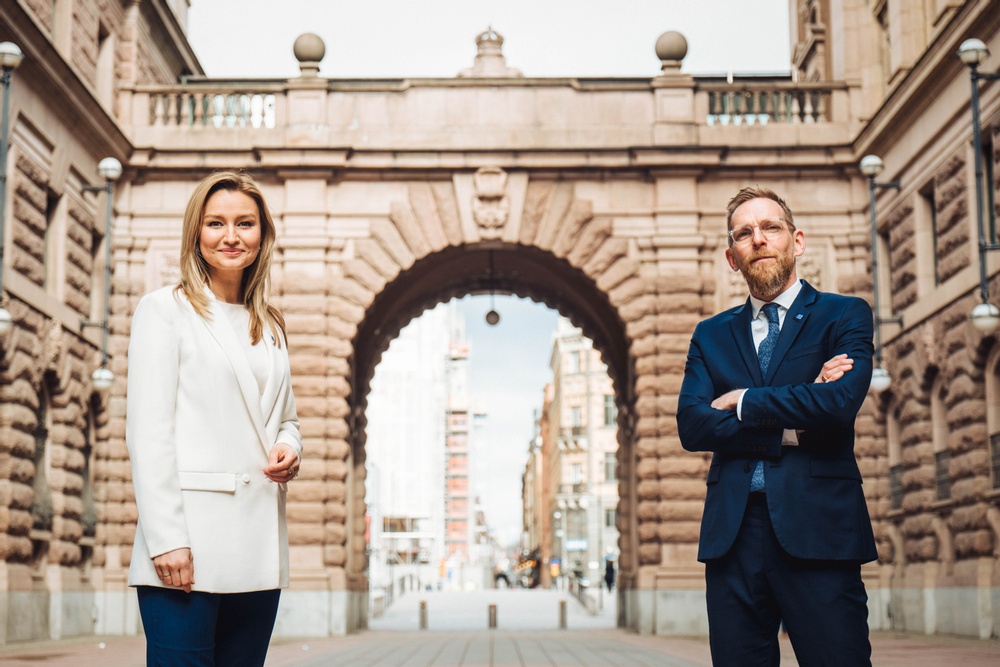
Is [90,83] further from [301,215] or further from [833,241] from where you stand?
[833,241]

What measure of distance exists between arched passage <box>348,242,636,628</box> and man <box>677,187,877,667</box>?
20782 mm

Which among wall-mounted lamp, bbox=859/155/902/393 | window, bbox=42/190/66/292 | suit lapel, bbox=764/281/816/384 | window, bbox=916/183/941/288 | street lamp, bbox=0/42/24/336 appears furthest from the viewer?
window, bbox=42/190/66/292

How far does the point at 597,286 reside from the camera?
23.4 metres

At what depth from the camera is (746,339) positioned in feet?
14.3

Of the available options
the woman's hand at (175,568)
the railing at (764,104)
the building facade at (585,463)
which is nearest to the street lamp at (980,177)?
the railing at (764,104)

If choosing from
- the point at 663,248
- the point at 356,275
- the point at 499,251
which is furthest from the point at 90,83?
the point at 663,248

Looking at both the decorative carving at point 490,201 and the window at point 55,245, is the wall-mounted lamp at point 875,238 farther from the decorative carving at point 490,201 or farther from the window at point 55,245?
the window at point 55,245

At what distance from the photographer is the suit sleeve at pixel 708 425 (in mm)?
4078

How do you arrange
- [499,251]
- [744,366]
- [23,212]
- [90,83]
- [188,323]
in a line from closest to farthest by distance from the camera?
[188,323] → [744,366] → [23,212] → [90,83] → [499,251]

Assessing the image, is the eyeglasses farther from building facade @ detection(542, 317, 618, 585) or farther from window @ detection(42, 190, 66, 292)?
building facade @ detection(542, 317, 618, 585)

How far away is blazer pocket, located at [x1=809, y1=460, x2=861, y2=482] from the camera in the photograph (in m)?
4.00

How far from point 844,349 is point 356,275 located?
63.5ft

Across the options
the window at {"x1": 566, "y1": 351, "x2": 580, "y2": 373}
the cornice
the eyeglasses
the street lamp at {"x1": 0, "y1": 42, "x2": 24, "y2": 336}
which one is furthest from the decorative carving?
the window at {"x1": 566, "y1": 351, "x2": 580, "y2": 373}

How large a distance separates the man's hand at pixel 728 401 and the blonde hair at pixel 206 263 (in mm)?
1346
